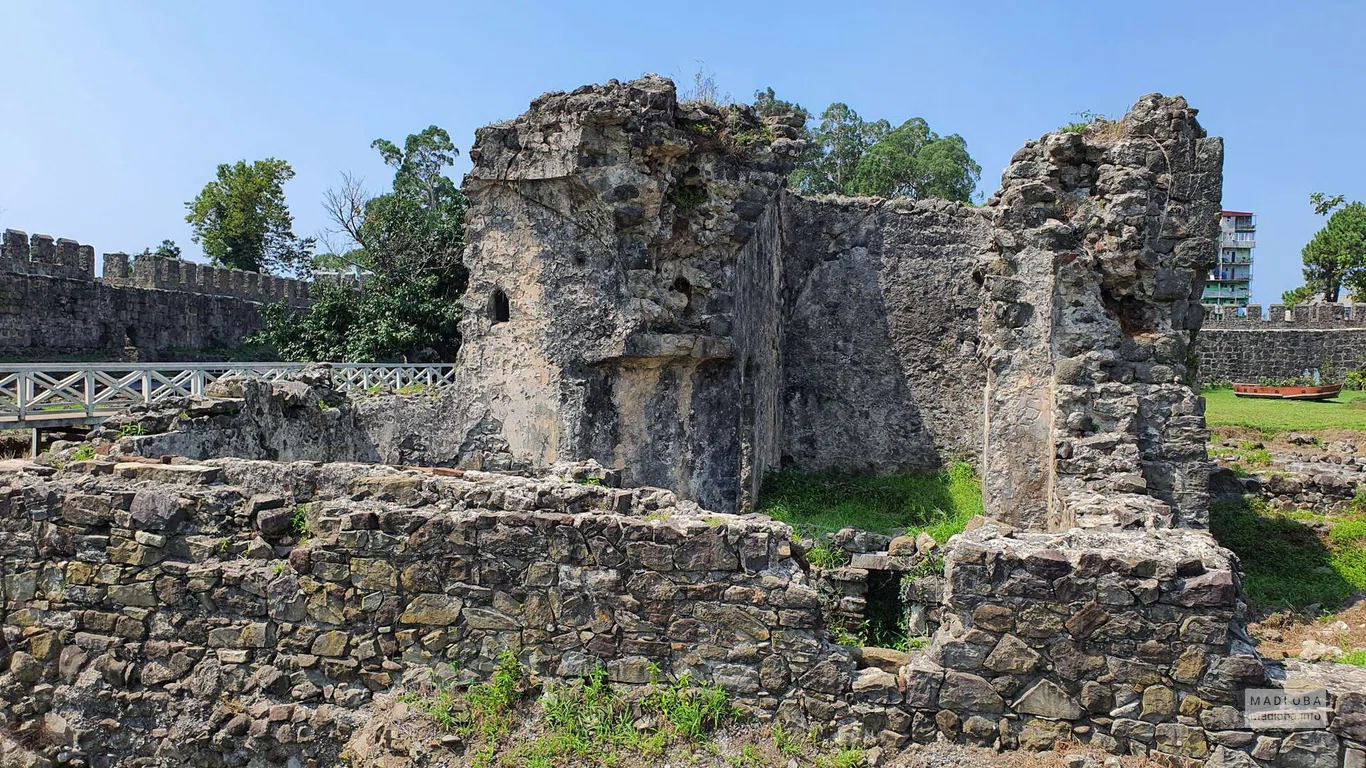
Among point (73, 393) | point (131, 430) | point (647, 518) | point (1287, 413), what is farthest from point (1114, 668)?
point (1287, 413)

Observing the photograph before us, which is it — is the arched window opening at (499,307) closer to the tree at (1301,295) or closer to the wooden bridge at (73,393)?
the wooden bridge at (73,393)

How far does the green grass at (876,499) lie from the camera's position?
33.7ft

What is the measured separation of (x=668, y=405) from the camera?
373 inches

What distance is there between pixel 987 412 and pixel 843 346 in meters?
4.84

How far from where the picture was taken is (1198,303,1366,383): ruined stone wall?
83.9 feet

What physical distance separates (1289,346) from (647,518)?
94.0 feet

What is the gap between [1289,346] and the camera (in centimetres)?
2600

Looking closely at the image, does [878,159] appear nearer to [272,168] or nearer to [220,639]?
[272,168]

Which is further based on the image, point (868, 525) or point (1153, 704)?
point (868, 525)

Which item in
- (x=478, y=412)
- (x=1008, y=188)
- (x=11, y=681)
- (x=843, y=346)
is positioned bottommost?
(x=11, y=681)

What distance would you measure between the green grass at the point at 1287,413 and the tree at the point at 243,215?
36521mm

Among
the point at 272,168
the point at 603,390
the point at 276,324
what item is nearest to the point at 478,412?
the point at 603,390

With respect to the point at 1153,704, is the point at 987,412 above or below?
above

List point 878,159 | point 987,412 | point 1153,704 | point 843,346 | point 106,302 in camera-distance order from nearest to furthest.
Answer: point 1153,704
point 987,412
point 843,346
point 106,302
point 878,159
